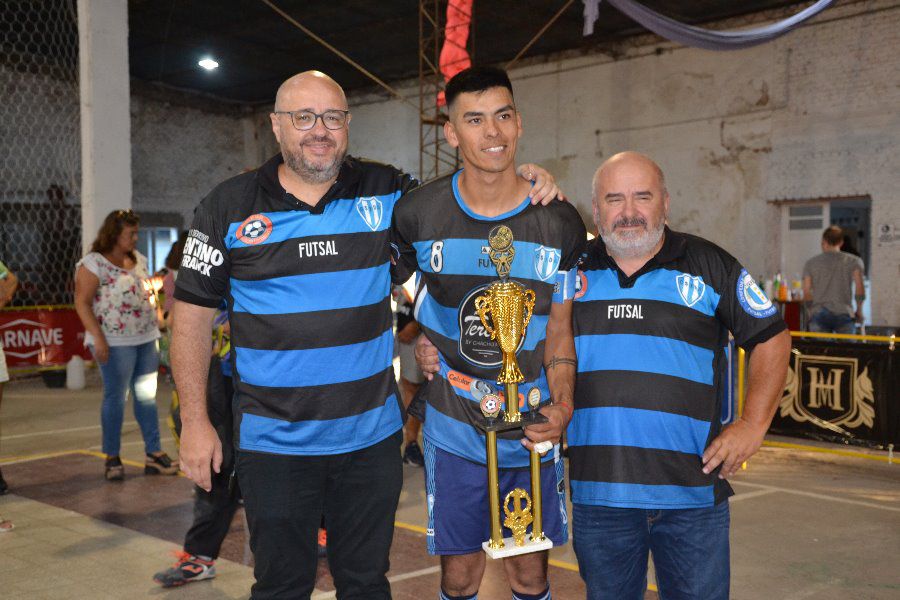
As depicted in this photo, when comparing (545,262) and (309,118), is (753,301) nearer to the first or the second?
(545,262)

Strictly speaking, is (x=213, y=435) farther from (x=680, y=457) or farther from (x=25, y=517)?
(x=25, y=517)

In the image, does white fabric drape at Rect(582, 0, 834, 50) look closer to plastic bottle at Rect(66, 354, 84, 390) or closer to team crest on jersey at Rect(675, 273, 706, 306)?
team crest on jersey at Rect(675, 273, 706, 306)

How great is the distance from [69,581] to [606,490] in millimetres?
3198

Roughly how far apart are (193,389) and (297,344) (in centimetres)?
37

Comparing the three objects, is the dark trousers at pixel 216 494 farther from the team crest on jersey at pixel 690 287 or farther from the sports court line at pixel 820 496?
the sports court line at pixel 820 496

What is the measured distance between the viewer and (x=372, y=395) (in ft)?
9.45

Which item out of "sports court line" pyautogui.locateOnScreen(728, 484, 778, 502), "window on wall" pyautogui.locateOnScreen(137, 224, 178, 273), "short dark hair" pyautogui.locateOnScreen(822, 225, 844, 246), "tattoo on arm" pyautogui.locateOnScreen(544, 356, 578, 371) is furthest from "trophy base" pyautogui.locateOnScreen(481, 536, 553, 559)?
"window on wall" pyautogui.locateOnScreen(137, 224, 178, 273)

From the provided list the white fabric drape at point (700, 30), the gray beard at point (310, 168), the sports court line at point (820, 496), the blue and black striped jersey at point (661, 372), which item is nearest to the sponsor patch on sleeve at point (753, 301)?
the blue and black striped jersey at point (661, 372)

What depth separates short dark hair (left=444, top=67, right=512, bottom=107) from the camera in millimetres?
2746

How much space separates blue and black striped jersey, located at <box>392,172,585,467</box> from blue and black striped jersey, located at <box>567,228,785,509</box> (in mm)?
189

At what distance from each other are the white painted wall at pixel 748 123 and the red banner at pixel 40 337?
9.90 meters

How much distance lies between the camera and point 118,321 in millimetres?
6477

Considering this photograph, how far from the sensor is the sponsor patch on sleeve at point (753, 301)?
262 cm

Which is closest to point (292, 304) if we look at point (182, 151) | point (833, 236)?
point (833, 236)
